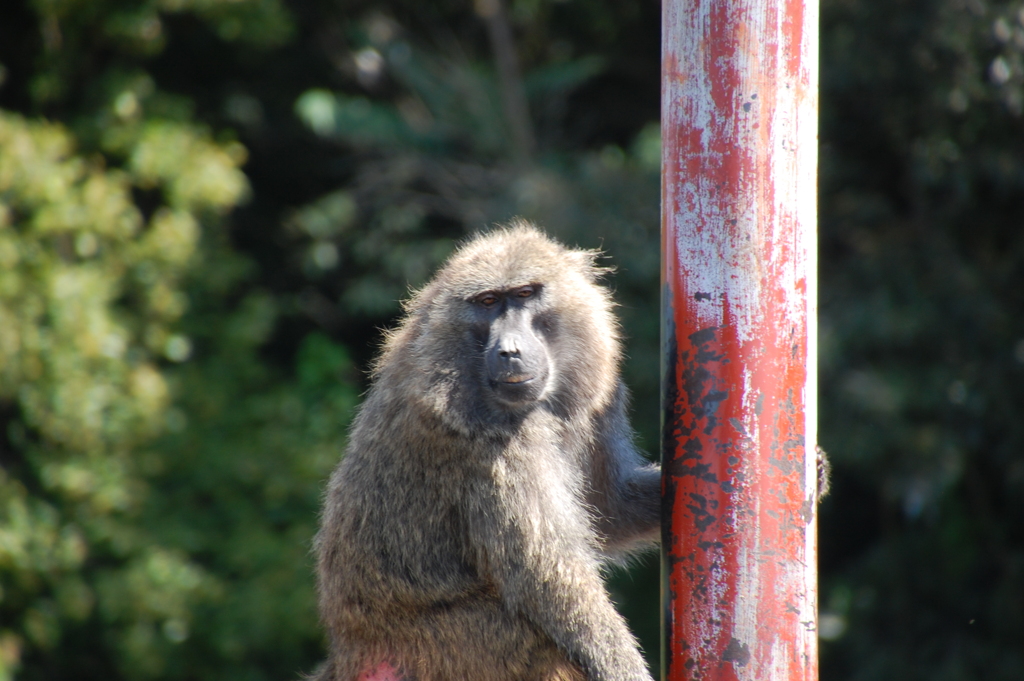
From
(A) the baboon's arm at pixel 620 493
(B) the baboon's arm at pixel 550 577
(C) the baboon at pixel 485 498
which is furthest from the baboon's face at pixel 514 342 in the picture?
(A) the baboon's arm at pixel 620 493

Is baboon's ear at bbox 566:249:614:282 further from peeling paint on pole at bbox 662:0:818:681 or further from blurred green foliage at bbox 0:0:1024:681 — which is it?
blurred green foliage at bbox 0:0:1024:681

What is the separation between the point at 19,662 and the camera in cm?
761

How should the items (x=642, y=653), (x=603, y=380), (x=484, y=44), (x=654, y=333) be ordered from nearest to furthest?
(x=642, y=653)
(x=603, y=380)
(x=654, y=333)
(x=484, y=44)

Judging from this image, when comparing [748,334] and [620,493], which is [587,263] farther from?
[748,334]

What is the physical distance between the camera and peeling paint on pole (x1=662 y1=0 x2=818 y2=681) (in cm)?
213

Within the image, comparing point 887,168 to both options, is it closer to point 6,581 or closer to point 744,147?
point 744,147

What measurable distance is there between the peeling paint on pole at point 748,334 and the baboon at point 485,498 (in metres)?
0.75

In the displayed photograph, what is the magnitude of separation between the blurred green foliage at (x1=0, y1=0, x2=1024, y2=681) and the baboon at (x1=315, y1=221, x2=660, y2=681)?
355 cm

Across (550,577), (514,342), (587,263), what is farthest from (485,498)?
(587,263)

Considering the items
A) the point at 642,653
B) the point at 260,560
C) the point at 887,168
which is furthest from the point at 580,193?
the point at 642,653

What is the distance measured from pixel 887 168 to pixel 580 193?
2.23 m

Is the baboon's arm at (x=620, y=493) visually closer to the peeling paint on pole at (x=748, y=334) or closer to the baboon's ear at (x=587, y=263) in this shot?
the baboon's ear at (x=587, y=263)

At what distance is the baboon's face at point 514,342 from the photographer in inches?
117

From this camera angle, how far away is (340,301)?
870 centimetres
